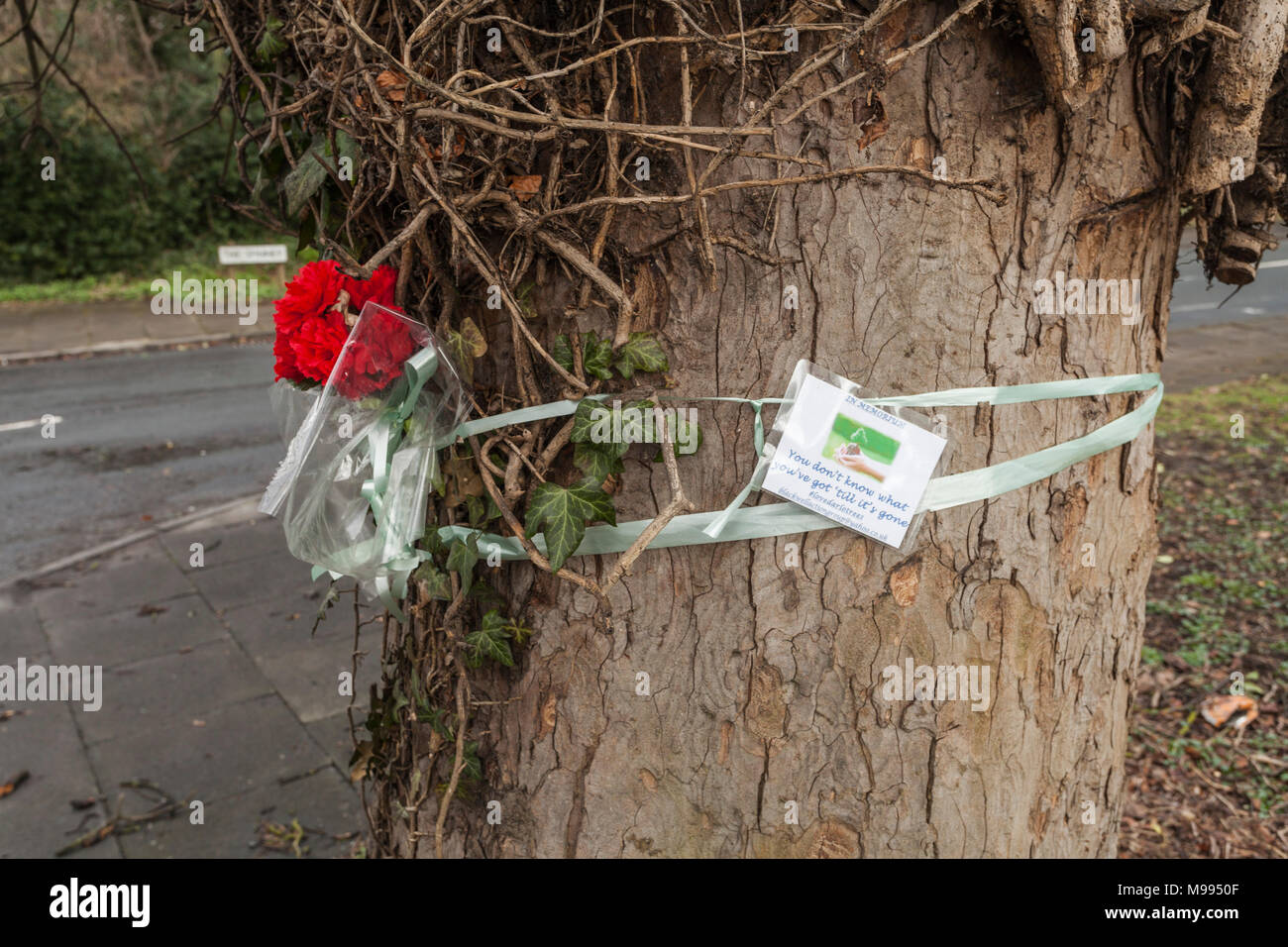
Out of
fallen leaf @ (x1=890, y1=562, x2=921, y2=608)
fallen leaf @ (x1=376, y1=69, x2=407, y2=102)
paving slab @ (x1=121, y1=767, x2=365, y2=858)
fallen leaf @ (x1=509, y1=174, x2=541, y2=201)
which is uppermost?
fallen leaf @ (x1=376, y1=69, x2=407, y2=102)

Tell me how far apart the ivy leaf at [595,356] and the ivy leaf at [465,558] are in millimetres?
396

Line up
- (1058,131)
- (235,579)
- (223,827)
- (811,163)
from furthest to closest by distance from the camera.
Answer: (235,579) < (223,827) < (1058,131) < (811,163)

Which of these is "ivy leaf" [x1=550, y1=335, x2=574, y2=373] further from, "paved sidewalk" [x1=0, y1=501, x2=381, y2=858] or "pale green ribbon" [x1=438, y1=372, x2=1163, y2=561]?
"paved sidewalk" [x1=0, y1=501, x2=381, y2=858]

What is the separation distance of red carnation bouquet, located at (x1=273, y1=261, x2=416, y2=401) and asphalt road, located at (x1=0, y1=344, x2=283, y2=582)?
4.99 meters

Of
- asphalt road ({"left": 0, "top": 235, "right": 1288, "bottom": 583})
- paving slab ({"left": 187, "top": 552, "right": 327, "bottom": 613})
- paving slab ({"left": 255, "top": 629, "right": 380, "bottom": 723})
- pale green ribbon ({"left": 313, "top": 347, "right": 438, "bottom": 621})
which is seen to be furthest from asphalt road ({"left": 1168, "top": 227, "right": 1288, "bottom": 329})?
pale green ribbon ({"left": 313, "top": 347, "right": 438, "bottom": 621})

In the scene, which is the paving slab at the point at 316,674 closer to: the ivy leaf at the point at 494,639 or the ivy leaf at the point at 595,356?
the ivy leaf at the point at 494,639

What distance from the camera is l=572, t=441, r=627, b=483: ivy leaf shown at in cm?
167

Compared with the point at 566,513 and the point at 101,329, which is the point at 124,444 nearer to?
the point at 101,329

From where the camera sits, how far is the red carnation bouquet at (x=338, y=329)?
176 cm

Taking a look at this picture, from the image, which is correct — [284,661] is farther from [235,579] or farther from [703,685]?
[703,685]

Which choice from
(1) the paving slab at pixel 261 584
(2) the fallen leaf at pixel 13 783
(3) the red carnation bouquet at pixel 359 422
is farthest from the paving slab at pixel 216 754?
(3) the red carnation bouquet at pixel 359 422

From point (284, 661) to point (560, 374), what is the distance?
353cm

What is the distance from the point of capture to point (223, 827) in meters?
3.53
